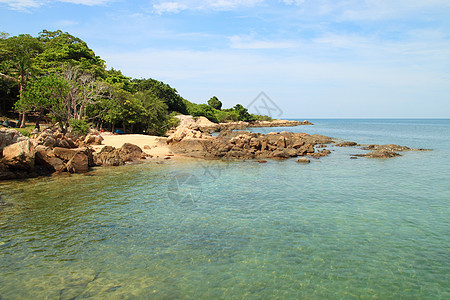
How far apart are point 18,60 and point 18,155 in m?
27.7

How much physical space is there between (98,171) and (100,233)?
40.7 feet

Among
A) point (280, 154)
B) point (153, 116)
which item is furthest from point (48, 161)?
point (153, 116)

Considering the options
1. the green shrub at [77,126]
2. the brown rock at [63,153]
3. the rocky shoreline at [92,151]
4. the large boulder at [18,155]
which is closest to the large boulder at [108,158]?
the rocky shoreline at [92,151]

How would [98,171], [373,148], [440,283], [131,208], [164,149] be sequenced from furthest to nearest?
[373,148] → [164,149] → [98,171] → [131,208] → [440,283]

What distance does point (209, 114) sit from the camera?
105 m

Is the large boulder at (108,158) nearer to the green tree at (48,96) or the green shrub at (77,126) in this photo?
the green shrub at (77,126)

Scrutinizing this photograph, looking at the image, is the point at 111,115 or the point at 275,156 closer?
the point at 275,156

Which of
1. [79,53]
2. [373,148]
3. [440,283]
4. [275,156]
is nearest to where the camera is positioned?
[440,283]

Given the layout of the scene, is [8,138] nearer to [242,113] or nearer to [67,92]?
[67,92]

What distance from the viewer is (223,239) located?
10359 millimetres

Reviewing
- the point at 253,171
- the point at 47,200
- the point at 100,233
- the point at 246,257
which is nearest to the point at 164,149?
the point at 253,171

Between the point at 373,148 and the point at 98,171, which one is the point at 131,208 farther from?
the point at 373,148

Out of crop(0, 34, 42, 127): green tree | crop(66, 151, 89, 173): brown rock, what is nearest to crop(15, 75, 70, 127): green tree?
crop(0, 34, 42, 127): green tree

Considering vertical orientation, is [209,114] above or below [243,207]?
above
